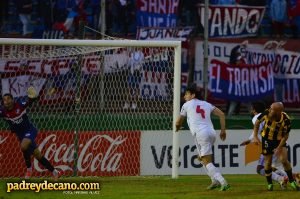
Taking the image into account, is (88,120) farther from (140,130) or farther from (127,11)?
(127,11)

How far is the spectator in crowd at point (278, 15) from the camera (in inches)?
1182

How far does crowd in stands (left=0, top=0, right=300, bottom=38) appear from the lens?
2881 cm

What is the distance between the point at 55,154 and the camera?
23.5 meters

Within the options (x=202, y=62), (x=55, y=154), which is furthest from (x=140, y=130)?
(x=202, y=62)

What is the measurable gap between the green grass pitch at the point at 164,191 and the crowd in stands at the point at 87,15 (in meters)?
7.79

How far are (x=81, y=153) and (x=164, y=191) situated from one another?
5.04 metres

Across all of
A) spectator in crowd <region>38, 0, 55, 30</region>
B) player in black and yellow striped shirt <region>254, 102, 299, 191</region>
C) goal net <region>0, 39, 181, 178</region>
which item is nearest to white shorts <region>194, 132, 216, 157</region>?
player in black and yellow striped shirt <region>254, 102, 299, 191</region>

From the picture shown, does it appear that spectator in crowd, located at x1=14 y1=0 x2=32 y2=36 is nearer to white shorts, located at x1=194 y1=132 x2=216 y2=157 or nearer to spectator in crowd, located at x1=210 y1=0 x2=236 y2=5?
spectator in crowd, located at x1=210 y1=0 x2=236 y2=5

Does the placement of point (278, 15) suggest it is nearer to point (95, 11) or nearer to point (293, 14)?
point (293, 14)

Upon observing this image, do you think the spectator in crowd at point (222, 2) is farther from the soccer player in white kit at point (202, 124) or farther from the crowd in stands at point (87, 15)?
the soccer player in white kit at point (202, 124)

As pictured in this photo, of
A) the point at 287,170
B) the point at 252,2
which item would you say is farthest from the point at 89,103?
the point at 252,2

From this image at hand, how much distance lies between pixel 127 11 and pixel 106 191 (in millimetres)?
11655

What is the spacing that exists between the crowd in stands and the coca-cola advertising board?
560 cm

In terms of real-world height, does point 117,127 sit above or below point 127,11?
below
